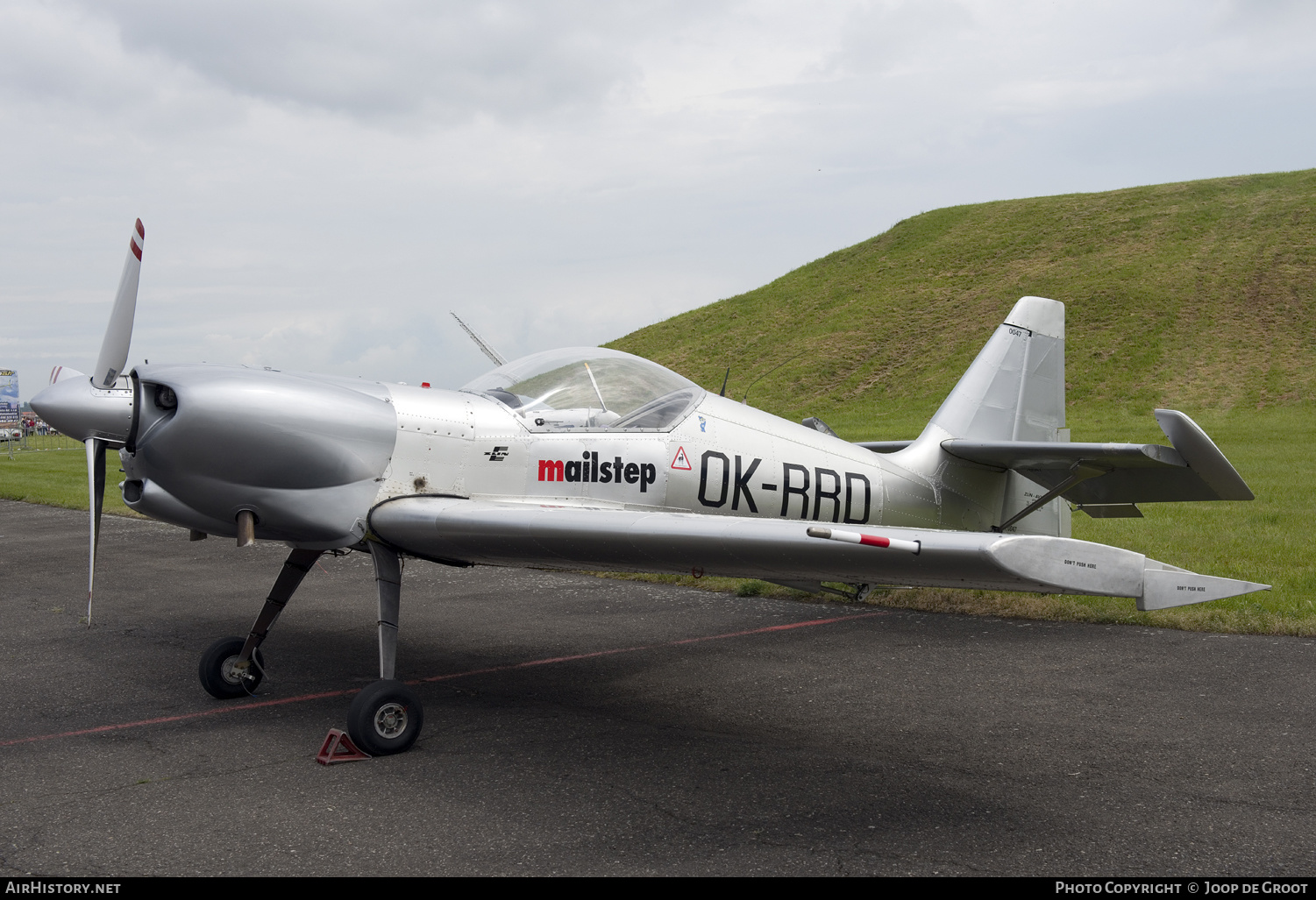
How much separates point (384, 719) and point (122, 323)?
101 inches

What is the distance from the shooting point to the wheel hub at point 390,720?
4.92 meters

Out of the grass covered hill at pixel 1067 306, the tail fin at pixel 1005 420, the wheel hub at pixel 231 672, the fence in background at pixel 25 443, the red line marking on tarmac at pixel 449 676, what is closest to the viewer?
the red line marking on tarmac at pixel 449 676

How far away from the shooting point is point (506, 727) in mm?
5395

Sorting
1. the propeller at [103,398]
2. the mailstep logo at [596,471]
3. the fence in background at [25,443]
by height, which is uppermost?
the propeller at [103,398]

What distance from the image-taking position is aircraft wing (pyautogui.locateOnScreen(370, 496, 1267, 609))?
145 inches

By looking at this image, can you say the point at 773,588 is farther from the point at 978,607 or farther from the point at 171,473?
the point at 171,473

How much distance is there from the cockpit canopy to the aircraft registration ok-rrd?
0.01 m

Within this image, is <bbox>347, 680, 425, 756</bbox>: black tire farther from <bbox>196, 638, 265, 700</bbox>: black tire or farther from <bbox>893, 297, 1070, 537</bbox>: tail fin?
<bbox>893, 297, 1070, 537</bbox>: tail fin

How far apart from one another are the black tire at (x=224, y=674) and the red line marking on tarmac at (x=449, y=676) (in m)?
0.16

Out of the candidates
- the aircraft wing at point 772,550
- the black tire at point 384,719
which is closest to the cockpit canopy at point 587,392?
the aircraft wing at point 772,550

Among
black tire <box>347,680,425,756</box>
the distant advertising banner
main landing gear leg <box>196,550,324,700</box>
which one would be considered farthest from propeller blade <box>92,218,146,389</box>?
the distant advertising banner

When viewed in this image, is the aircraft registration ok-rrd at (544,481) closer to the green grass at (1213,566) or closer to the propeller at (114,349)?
the propeller at (114,349)
